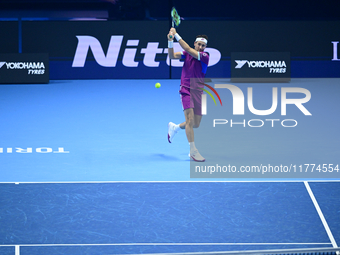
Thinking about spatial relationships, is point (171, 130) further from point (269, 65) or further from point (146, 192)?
point (269, 65)

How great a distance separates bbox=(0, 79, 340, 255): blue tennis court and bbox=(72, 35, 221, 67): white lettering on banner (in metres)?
7.66

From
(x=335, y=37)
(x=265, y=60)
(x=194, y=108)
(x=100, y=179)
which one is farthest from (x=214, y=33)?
(x=100, y=179)

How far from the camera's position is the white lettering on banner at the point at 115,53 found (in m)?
18.4

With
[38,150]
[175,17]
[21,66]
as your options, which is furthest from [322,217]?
[21,66]

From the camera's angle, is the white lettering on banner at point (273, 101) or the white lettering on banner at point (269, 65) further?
the white lettering on banner at point (269, 65)

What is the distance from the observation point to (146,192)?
19.4ft

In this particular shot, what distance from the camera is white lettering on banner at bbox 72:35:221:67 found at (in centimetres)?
1836

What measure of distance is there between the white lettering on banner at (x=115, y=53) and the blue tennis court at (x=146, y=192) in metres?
7.66

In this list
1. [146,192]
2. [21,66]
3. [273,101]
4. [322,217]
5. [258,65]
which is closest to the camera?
[322,217]

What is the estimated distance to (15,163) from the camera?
743 centimetres

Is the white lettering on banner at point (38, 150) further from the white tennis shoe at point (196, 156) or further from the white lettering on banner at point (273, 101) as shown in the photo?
the white lettering on banner at point (273, 101)

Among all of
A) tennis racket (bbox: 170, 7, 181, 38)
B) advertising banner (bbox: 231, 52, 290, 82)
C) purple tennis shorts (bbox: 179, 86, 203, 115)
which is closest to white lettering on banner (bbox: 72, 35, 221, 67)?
advertising banner (bbox: 231, 52, 290, 82)

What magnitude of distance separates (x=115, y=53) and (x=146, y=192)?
43.3 ft

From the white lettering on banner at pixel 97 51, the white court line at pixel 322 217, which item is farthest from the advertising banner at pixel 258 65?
the white court line at pixel 322 217
